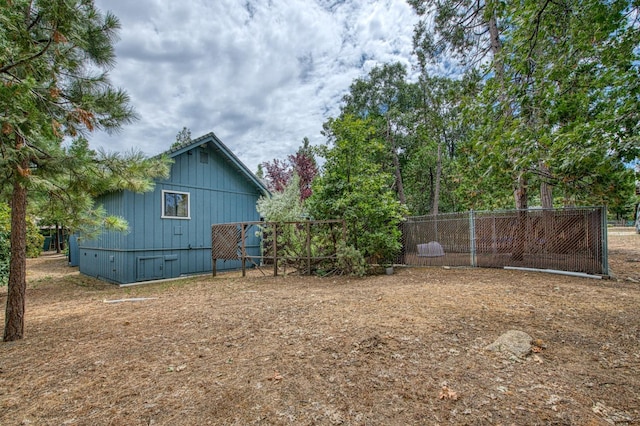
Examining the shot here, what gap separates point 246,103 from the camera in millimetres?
13672

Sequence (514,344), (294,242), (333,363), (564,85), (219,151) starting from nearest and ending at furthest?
(333,363) < (514,344) < (564,85) < (294,242) < (219,151)

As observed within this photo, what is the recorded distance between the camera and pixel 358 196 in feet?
25.4

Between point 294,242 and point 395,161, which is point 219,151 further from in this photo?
point 395,161

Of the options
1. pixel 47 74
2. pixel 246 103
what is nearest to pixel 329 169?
pixel 47 74

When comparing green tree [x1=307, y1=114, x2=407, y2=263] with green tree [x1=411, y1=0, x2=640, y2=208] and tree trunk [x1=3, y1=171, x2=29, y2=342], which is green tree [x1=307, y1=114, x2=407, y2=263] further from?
tree trunk [x1=3, y1=171, x2=29, y2=342]

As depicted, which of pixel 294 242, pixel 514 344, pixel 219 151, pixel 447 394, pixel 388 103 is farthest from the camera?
pixel 388 103

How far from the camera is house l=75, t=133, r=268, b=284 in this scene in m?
8.55

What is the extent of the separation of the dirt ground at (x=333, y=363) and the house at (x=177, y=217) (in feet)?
12.4

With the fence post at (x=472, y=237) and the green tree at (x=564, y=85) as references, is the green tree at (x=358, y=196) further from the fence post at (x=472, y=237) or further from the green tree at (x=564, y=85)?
the green tree at (x=564, y=85)

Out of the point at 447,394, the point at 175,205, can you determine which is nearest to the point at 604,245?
the point at 447,394

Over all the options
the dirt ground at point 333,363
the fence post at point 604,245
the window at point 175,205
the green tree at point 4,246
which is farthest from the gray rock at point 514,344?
the green tree at point 4,246

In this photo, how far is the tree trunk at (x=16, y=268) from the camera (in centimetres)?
336

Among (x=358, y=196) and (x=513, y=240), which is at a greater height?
(x=358, y=196)

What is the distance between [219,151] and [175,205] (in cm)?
247
